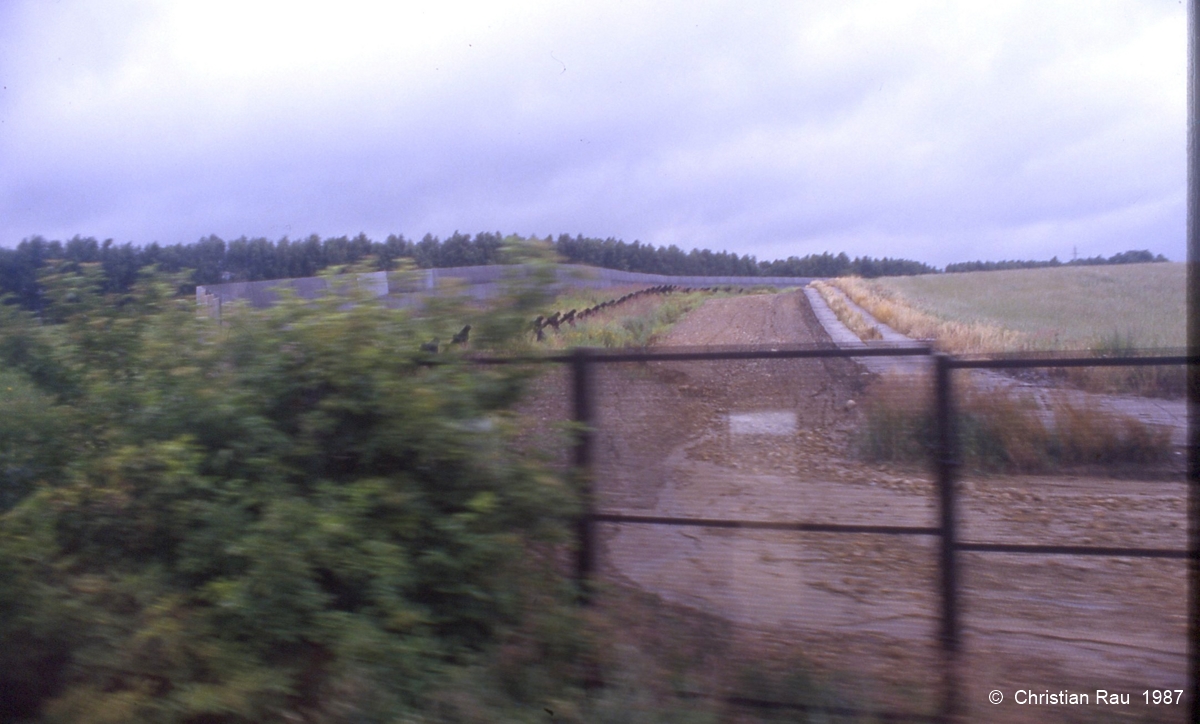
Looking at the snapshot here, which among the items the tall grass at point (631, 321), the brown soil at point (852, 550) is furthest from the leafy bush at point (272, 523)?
the tall grass at point (631, 321)

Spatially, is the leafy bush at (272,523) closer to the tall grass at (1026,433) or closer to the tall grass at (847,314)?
the tall grass at (1026,433)

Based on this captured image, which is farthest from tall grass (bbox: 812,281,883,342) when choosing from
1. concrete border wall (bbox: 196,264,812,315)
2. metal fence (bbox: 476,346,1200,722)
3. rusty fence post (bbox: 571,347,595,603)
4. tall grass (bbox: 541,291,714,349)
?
concrete border wall (bbox: 196,264,812,315)

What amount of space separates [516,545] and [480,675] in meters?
0.66

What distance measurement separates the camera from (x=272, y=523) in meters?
4.05

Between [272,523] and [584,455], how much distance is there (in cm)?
172

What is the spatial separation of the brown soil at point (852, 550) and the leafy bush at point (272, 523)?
73 centimetres

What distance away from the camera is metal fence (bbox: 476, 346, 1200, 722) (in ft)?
14.5

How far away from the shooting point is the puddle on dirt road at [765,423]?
197 inches

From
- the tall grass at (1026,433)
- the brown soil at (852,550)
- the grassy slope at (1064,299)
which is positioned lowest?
the brown soil at (852,550)

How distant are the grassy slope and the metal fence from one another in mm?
3219

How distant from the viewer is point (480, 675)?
12.9 ft

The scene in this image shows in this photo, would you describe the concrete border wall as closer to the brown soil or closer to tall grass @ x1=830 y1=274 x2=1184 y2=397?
the brown soil

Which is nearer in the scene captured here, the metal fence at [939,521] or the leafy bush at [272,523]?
the leafy bush at [272,523]

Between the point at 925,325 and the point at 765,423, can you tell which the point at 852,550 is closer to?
the point at 765,423
